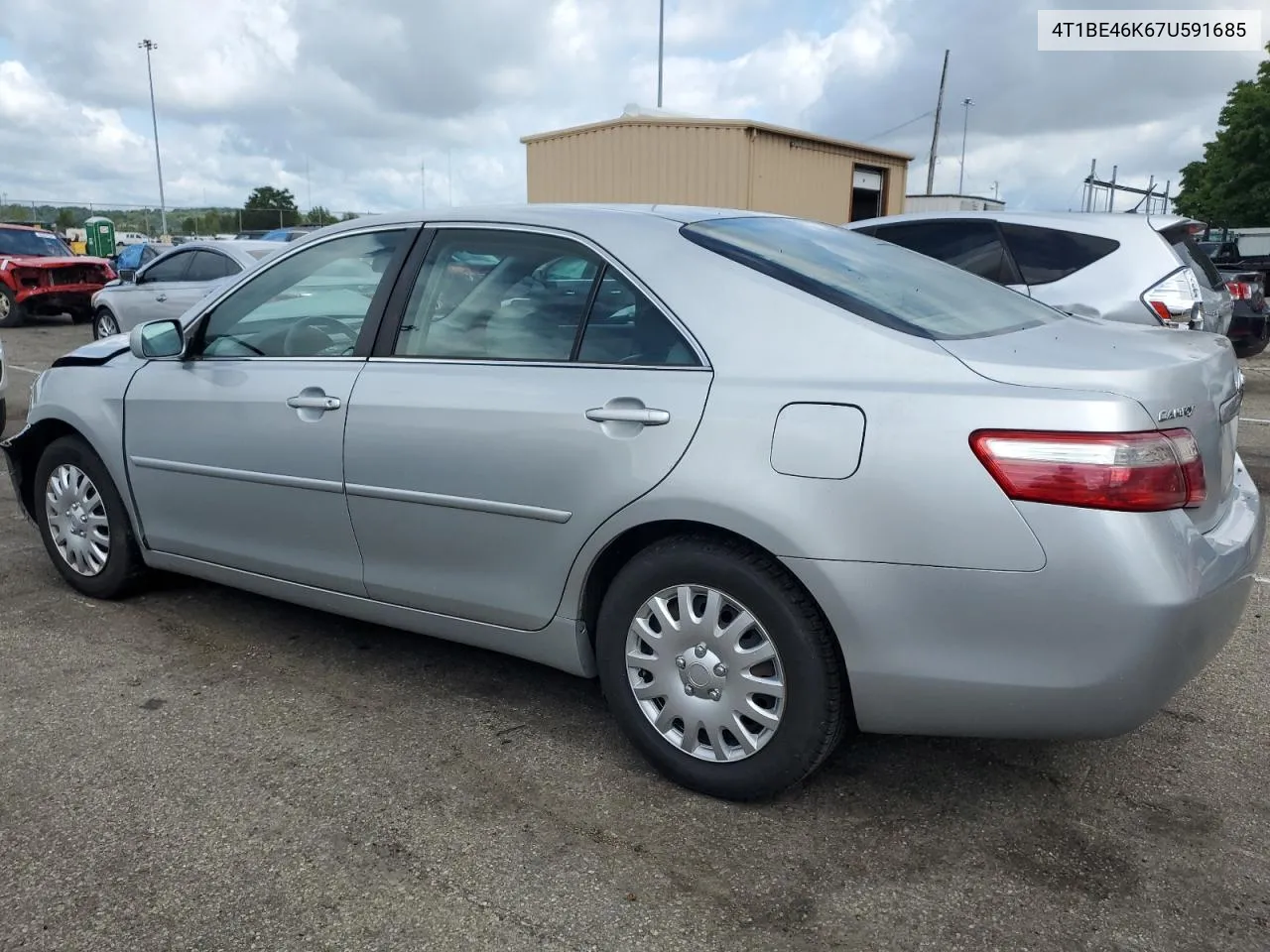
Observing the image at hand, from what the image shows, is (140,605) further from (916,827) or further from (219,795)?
(916,827)

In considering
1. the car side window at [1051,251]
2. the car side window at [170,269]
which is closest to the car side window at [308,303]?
the car side window at [1051,251]

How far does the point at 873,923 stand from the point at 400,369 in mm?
2006

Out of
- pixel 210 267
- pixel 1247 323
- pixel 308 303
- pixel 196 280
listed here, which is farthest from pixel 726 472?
pixel 196 280

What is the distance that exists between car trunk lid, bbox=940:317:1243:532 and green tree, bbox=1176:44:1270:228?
42.7m

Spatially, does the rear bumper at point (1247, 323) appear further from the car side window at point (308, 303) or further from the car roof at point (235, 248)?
the car roof at point (235, 248)

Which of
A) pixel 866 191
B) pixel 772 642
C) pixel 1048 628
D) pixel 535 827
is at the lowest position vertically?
pixel 535 827

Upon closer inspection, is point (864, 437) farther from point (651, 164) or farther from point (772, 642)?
point (651, 164)

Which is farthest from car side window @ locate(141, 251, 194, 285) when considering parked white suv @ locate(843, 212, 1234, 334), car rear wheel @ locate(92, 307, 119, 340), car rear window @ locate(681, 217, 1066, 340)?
car rear window @ locate(681, 217, 1066, 340)

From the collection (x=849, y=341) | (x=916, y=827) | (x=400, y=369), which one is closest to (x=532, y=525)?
(x=400, y=369)

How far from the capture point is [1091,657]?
2314 millimetres

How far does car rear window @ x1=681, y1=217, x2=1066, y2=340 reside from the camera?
2.73 meters

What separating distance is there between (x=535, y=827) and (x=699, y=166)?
1465 centimetres

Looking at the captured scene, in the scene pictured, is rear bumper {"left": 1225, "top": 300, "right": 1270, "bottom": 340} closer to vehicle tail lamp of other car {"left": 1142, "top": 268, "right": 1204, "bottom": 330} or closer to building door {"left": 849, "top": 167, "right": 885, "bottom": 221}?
vehicle tail lamp of other car {"left": 1142, "top": 268, "right": 1204, "bottom": 330}

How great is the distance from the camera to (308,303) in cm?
368
